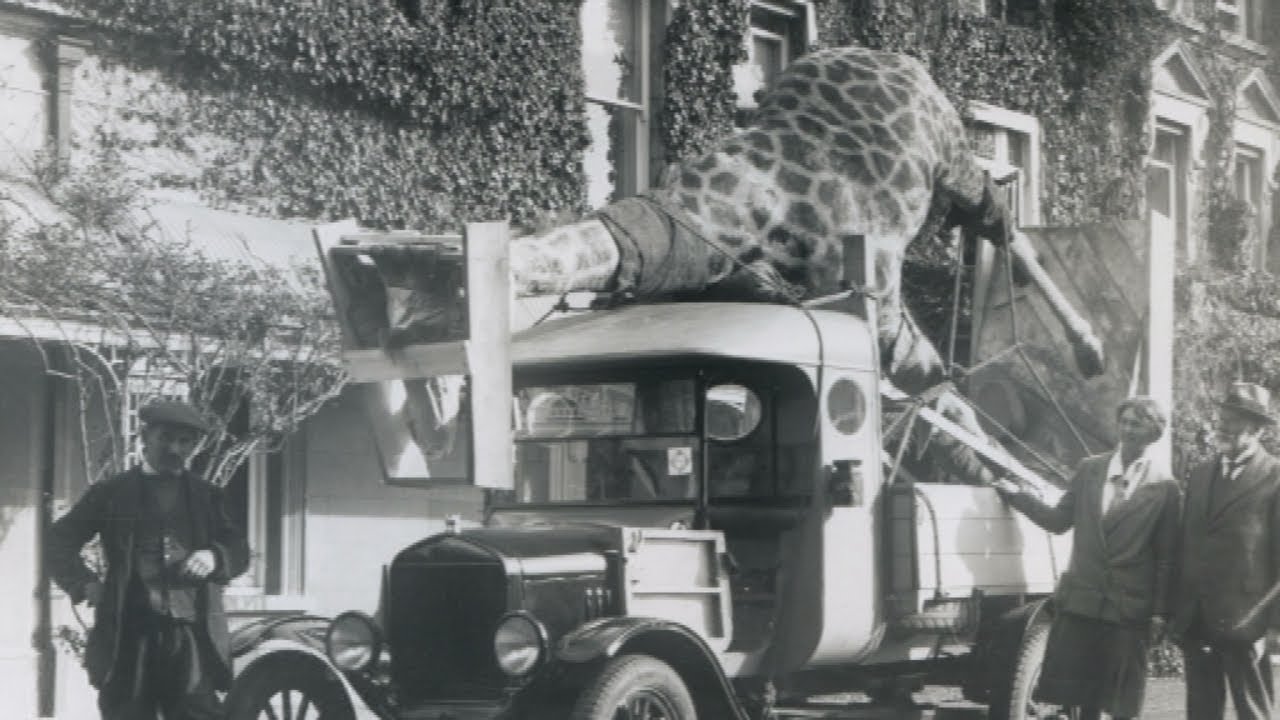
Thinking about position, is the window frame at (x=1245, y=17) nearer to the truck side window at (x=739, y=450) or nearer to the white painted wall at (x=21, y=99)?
the white painted wall at (x=21, y=99)

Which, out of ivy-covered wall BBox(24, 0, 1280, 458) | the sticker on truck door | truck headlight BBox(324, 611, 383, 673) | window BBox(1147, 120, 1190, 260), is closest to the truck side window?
the sticker on truck door

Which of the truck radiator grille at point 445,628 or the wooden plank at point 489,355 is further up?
the wooden plank at point 489,355

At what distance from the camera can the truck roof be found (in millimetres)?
9094

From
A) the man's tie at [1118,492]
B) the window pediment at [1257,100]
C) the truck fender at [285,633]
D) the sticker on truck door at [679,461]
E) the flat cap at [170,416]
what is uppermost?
the window pediment at [1257,100]

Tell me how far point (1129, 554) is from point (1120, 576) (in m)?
0.11

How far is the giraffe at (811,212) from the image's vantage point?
10.1 meters

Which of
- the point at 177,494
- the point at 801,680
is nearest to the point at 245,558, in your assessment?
the point at 177,494

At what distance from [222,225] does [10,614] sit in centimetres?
299

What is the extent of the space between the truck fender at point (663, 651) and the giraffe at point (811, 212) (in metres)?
1.95

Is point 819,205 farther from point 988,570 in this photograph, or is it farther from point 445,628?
point 445,628

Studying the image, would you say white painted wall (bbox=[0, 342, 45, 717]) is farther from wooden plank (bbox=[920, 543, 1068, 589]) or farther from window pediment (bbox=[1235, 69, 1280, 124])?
window pediment (bbox=[1235, 69, 1280, 124])

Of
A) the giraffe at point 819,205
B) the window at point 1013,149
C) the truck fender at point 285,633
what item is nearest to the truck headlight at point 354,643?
the truck fender at point 285,633

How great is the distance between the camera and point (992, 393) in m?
12.9

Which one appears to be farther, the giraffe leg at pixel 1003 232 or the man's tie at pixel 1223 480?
the giraffe leg at pixel 1003 232
